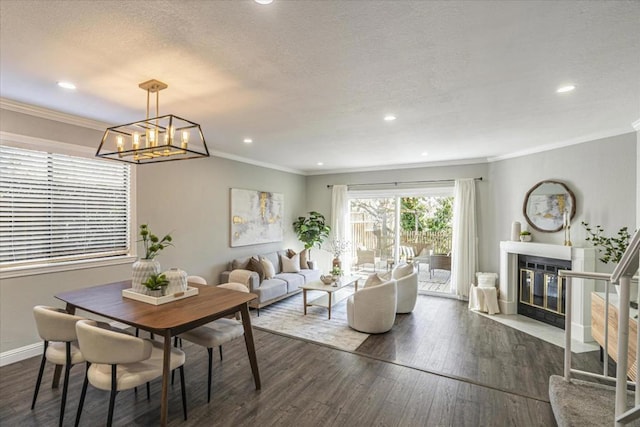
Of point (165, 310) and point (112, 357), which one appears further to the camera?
point (165, 310)

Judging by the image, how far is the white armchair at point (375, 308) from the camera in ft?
13.0

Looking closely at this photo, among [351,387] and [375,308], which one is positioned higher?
[375,308]

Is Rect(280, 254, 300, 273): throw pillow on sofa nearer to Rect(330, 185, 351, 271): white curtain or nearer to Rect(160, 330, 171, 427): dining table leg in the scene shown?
Rect(330, 185, 351, 271): white curtain

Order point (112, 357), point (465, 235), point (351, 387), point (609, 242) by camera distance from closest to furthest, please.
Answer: point (112, 357)
point (351, 387)
point (609, 242)
point (465, 235)

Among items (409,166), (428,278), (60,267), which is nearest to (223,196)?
(60,267)

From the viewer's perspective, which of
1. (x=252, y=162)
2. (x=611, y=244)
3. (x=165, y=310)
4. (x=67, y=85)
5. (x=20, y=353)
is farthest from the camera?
(x=252, y=162)

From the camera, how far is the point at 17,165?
10.1 ft

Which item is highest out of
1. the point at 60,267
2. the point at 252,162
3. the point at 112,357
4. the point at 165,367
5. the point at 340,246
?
the point at 252,162

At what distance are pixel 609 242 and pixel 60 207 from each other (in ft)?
20.9

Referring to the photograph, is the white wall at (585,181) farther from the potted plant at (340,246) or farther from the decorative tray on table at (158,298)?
the decorative tray on table at (158,298)

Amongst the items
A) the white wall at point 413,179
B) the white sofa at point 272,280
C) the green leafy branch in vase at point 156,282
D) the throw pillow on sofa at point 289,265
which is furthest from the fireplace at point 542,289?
the green leafy branch in vase at point 156,282

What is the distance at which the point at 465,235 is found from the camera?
5.64m

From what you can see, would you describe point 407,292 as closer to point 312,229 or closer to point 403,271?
point 403,271

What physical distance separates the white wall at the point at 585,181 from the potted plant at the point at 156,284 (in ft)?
17.1
